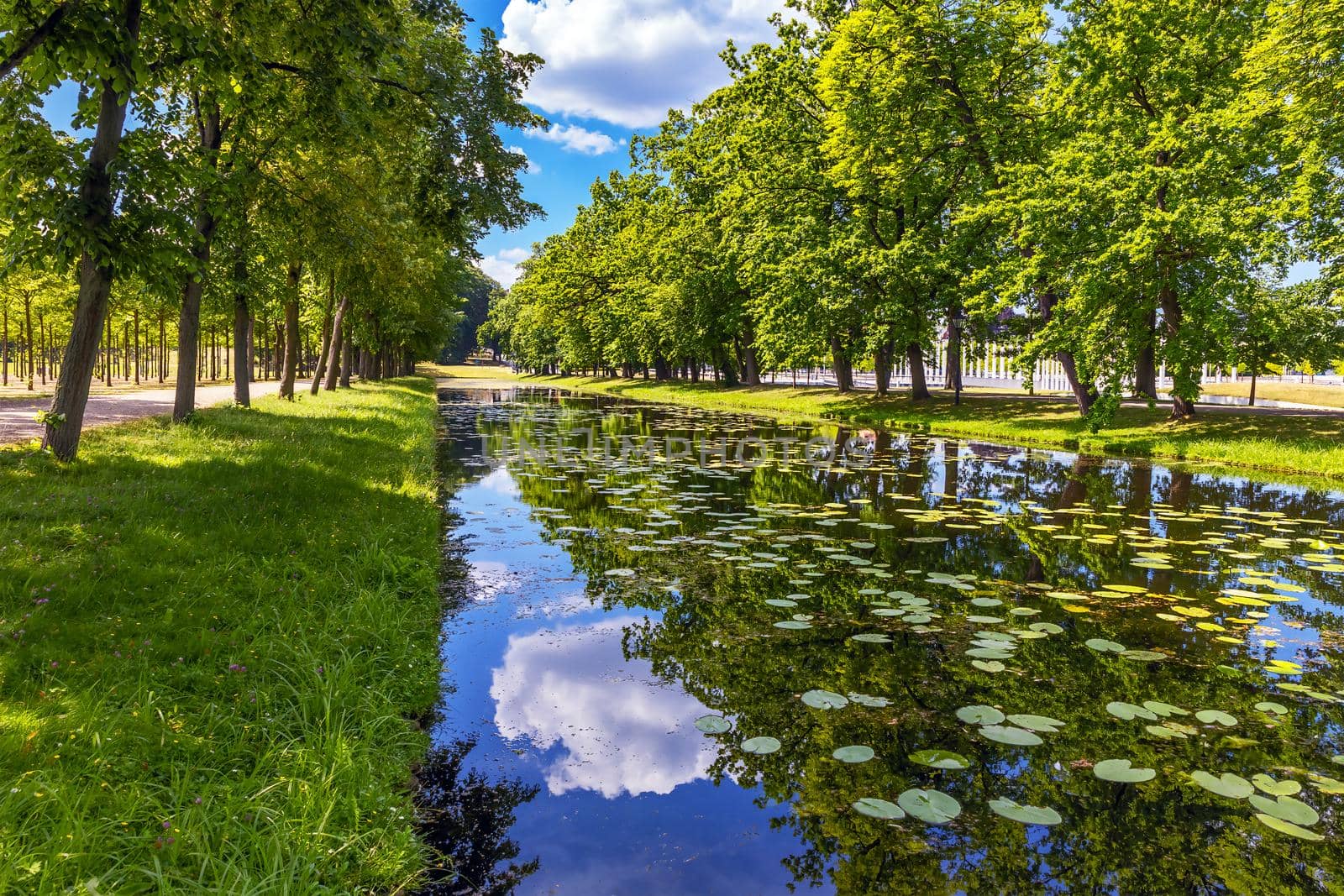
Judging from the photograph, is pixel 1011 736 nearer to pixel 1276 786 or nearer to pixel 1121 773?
pixel 1121 773

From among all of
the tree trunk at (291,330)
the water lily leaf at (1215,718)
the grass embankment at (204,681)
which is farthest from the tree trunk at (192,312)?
the water lily leaf at (1215,718)

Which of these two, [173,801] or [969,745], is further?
[969,745]

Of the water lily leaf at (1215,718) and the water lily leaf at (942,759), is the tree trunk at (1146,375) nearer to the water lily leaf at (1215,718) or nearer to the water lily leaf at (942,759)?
the water lily leaf at (1215,718)

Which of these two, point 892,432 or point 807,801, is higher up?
point 892,432

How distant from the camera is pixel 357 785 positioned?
3.53 m

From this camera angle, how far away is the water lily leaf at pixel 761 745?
13.7 feet

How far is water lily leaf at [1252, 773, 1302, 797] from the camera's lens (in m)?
3.68

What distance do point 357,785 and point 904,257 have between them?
25797mm

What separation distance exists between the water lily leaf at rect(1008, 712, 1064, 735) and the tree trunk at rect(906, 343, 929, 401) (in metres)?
25.3

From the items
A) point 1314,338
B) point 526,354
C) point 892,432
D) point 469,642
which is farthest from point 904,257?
point 526,354

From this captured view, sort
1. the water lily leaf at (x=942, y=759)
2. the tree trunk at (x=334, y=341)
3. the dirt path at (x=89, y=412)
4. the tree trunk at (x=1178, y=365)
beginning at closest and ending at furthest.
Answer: the water lily leaf at (x=942, y=759) < the dirt path at (x=89, y=412) < the tree trunk at (x=1178, y=365) < the tree trunk at (x=334, y=341)

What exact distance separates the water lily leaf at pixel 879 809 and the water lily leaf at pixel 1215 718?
2398 mm

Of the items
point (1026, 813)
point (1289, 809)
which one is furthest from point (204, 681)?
point (1289, 809)

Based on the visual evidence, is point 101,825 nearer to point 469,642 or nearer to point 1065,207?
point 469,642
